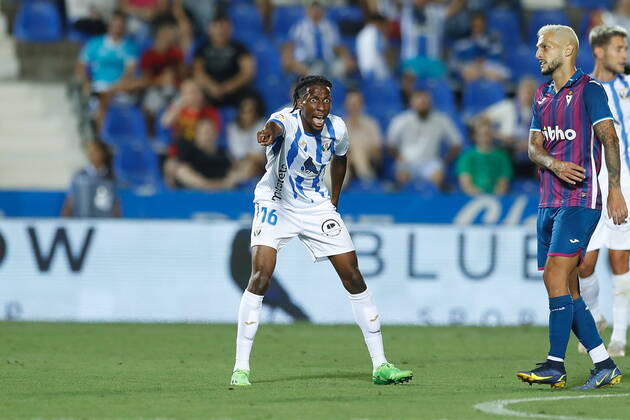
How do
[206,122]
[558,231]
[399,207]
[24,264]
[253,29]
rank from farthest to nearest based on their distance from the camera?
[253,29] < [206,122] < [399,207] < [24,264] < [558,231]

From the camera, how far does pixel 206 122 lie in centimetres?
1563

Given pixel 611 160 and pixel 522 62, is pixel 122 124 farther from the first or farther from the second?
pixel 611 160

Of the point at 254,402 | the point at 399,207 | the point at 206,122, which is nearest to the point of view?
the point at 254,402

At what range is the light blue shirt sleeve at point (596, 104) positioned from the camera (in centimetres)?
785

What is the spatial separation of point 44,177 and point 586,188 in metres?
10.6

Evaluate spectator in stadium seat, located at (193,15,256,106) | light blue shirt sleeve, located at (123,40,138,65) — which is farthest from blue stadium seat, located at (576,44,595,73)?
light blue shirt sleeve, located at (123,40,138,65)

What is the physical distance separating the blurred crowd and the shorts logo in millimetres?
7290

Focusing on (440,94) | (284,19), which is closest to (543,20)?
(440,94)

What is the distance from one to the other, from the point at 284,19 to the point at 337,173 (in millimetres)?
10767

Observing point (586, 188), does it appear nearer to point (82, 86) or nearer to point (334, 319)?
point (334, 319)

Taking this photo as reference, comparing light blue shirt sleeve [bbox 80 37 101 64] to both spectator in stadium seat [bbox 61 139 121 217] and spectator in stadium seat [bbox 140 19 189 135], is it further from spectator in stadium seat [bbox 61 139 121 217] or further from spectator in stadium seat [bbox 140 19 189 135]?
spectator in stadium seat [bbox 61 139 121 217]

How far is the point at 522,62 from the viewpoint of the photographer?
18938mm

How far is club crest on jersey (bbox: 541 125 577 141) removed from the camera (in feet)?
26.2

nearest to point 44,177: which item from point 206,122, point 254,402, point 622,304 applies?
point 206,122
